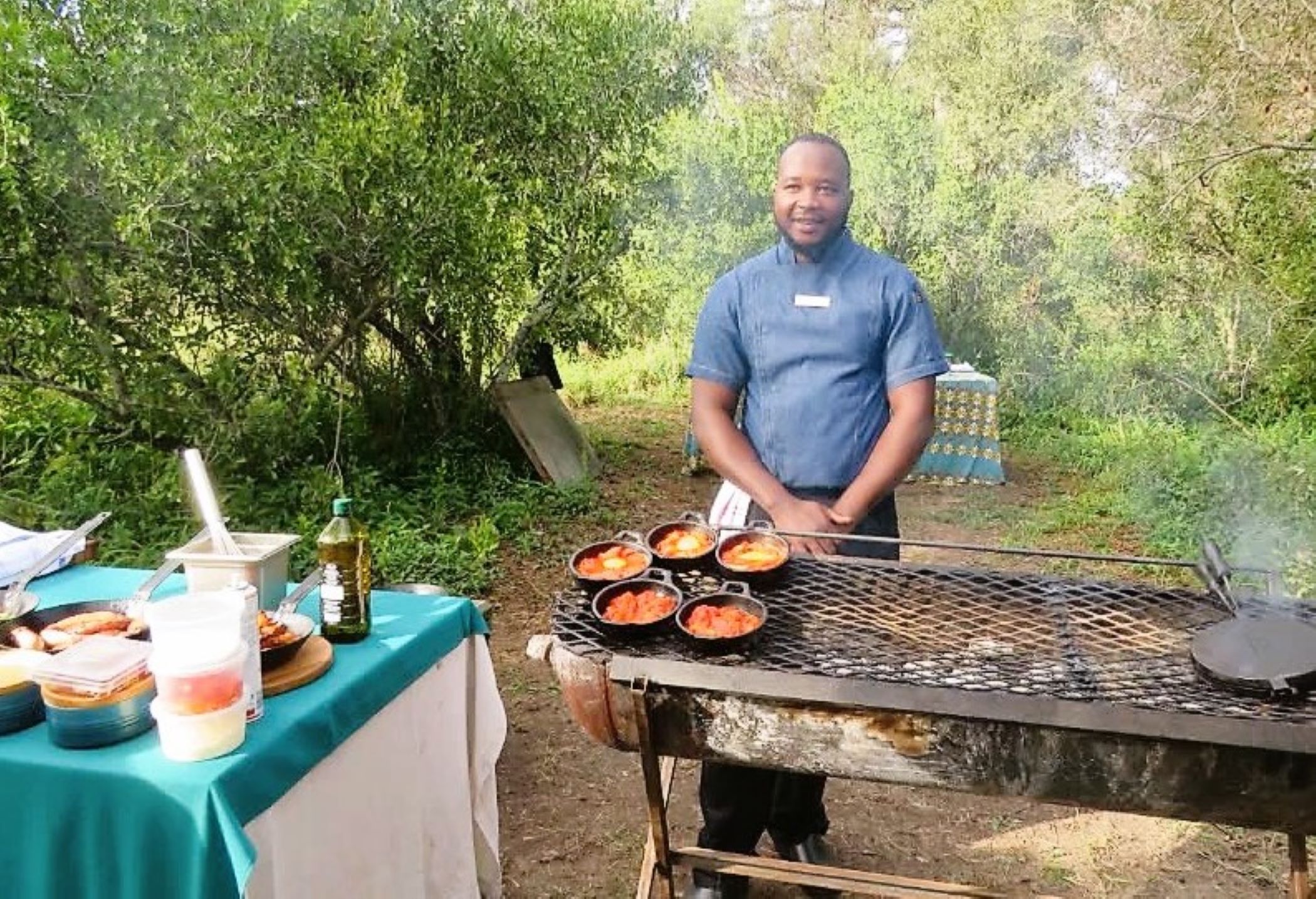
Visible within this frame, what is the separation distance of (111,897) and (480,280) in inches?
210

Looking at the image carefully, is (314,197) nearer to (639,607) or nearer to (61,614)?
(61,614)

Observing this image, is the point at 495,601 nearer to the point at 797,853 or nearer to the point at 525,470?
the point at 525,470

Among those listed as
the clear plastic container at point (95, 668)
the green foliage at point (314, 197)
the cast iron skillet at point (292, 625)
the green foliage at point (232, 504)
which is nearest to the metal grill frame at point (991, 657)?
the cast iron skillet at point (292, 625)

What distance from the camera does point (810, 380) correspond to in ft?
8.96

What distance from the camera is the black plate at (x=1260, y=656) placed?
1.66 metres

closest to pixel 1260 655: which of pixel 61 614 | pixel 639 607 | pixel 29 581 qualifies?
pixel 639 607

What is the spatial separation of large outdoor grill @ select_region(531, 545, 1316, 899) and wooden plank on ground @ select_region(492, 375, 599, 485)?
5.57 m

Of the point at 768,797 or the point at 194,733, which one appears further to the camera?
the point at 768,797

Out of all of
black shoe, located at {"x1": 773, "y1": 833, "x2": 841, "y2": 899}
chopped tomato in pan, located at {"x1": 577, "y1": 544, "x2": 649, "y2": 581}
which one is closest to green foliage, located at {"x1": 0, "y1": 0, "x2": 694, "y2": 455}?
chopped tomato in pan, located at {"x1": 577, "y1": 544, "x2": 649, "y2": 581}

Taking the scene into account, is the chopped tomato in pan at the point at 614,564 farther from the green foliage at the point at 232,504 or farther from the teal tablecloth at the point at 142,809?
the green foliage at the point at 232,504

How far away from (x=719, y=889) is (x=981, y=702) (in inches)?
52.5

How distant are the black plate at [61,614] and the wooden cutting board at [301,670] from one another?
1.06 ft

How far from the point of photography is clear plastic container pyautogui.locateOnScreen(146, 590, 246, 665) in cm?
151

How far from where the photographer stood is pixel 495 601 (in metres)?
5.55
